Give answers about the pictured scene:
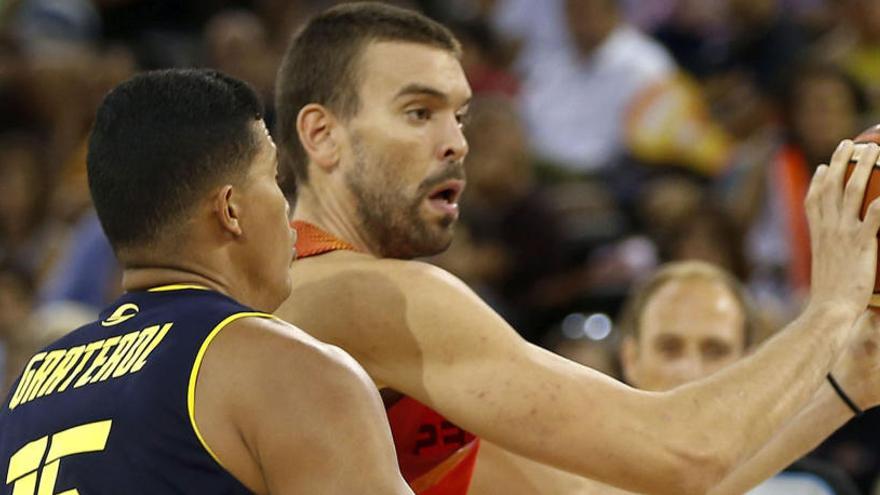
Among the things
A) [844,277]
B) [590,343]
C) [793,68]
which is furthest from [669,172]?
[844,277]

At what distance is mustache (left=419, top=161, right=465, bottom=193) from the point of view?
12.9 feet

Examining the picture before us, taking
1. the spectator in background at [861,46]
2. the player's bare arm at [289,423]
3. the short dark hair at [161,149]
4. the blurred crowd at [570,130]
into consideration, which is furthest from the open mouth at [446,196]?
the spectator in background at [861,46]

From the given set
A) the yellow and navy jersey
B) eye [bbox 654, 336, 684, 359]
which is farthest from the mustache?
eye [bbox 654, 336, 684, 359]

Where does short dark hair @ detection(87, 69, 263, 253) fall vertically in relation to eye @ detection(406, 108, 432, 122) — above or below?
above

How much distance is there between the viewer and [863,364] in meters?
4.09

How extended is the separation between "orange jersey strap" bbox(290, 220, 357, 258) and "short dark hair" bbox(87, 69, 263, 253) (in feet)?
2.24

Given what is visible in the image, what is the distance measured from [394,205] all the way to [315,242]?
22cm

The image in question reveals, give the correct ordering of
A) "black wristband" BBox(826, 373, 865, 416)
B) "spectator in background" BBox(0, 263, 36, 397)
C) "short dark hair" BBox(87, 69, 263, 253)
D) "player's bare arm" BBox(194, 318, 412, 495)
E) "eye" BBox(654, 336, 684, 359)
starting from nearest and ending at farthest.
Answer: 1. "player's bare arm" BBox(194, 318, 412, 495)
2. "short dark hair" BBox(87, 69, 263, 253)
3. "black wristband" BBox(826, 373, 865, 416)
4. "eye" BBox(654, 336, 684, 359)
5. "spectator in background" BBox(0, 263, 36, 397)

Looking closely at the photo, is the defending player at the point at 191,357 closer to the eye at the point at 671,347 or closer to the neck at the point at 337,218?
Answer: the neck at the point at 337,218

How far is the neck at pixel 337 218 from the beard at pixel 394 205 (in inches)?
1.2

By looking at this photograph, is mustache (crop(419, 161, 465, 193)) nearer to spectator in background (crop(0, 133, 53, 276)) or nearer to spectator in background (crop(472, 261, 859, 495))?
spectator in background (crop(472, 261, 859, 495))

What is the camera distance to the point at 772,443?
14.3 feet

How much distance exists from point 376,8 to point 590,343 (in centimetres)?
377

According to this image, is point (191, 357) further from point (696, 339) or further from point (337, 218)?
point (696, 339)
